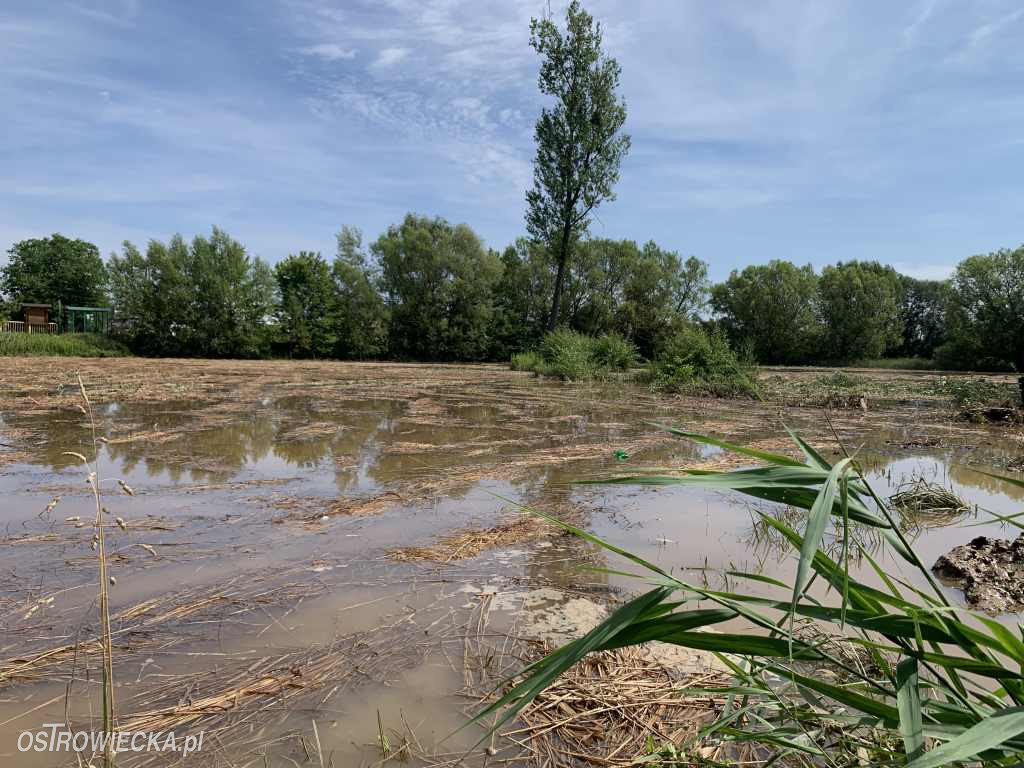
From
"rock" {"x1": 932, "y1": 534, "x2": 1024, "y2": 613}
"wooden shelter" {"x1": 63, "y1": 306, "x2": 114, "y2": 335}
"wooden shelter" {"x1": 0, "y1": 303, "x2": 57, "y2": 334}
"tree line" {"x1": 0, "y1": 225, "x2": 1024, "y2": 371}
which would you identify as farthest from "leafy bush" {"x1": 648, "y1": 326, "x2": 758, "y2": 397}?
"wooden shelter" {"x1": 0, "y1": 303, "x2": 57, "y2": 334}

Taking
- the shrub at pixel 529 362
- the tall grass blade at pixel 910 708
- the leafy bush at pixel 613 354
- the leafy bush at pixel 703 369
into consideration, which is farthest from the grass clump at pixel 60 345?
the tall grass blade at pixel 910 708

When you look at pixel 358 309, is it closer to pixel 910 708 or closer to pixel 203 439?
pixel 203 439

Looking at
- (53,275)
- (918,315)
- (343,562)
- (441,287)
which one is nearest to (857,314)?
(918,315)

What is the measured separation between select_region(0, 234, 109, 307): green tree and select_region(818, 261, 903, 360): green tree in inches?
2268

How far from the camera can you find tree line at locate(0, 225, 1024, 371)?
106 ft

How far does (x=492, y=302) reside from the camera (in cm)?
3694

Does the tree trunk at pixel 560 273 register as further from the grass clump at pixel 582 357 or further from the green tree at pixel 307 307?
the green tree at pixel 307 307

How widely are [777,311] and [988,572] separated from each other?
135ft

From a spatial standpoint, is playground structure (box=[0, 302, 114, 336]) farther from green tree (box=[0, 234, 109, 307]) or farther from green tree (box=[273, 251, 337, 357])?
green tree (box=[0, 234, 109, 307])

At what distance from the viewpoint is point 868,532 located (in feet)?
12.0

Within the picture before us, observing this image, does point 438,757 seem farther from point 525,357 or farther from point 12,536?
point 525,357

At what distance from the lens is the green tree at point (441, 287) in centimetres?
3609

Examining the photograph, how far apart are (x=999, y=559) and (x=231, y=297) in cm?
3593

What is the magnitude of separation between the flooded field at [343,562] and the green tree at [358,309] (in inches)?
1145
